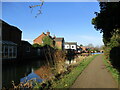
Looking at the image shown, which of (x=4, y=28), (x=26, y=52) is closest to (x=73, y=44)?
(x=26, y=52)

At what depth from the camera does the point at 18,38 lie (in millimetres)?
27156

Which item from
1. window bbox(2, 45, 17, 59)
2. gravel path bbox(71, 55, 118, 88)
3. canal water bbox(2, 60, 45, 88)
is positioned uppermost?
window bbox(2, 45, 17, 59)

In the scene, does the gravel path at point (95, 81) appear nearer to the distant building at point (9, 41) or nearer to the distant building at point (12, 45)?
the distant building at point (12, 45)

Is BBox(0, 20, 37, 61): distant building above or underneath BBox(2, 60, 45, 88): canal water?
above

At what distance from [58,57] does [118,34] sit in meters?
8.46

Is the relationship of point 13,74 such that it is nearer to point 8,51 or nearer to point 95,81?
point 95,81

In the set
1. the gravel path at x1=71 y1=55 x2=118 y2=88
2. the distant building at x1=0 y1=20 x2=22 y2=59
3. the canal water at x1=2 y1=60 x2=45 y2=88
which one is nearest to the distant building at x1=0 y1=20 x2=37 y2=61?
the distant building at x1=0 y1=20 x2=22 y2=59

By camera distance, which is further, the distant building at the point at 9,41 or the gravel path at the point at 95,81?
the distant building at the point at 9,41

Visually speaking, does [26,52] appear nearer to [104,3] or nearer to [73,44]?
[104,3]

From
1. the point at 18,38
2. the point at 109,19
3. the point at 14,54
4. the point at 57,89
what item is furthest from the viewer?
the point at 18,38

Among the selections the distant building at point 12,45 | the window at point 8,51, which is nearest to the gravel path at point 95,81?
the distant building at point 12,45

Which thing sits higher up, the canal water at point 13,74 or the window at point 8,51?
the window at point 8,51

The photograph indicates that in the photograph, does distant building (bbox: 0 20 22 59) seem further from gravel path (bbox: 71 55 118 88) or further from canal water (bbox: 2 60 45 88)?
gravel path (bbox: 71 55 118 88)

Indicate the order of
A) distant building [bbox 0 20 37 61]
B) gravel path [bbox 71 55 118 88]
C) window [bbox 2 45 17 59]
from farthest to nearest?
distant building [bbox 0 20 37 61]
window [bbox 2 45 17 59]
gravel path [bbox 71 55 118 88]
